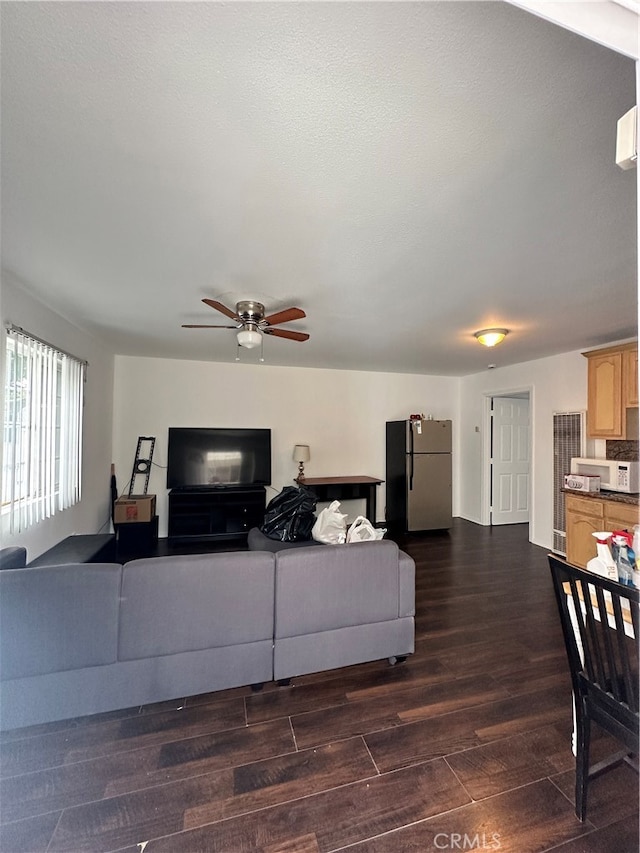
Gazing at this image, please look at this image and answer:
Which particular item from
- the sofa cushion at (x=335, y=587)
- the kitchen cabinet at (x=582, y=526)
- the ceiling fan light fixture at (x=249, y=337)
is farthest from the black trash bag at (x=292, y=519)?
the kitchen cabinet at (x=582, y=526)

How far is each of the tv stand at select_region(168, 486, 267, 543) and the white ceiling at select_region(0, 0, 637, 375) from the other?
9.14 feet

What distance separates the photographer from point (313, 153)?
50.4 inches

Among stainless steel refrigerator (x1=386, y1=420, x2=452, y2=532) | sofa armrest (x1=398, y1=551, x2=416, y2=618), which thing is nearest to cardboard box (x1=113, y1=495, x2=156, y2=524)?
sofa armrest (x1=398, y1=551, x2=416, y2=618)

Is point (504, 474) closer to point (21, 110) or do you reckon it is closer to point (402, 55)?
point (402, 55)

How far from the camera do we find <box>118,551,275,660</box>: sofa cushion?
5.73 feet

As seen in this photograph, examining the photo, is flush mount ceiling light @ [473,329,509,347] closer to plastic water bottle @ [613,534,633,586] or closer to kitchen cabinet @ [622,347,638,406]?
kitchen cabinet @ [622,347,638,406]

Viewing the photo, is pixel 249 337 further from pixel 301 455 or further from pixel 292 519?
pixel 301 455

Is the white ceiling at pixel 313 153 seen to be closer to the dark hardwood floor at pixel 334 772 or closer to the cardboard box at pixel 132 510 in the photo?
the dark hardwood floor at pixel 334 772

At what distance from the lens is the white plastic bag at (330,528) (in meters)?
2.70

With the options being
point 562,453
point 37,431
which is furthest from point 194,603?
point 562,453

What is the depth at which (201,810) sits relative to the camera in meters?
1.32

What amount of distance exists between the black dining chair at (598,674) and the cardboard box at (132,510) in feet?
13.9

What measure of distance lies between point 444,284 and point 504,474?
4.22 metres

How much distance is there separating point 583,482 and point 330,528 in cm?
283
